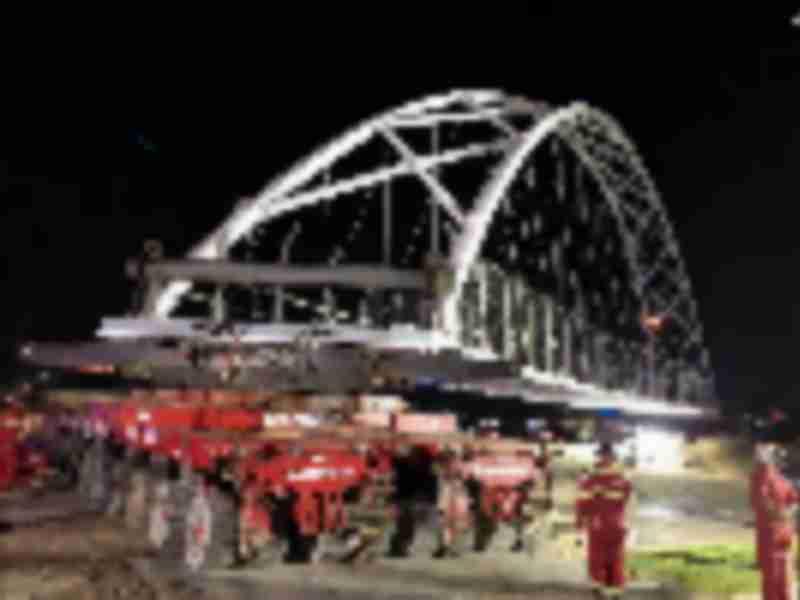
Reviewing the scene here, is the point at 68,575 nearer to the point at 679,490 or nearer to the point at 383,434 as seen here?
the point at 383,434

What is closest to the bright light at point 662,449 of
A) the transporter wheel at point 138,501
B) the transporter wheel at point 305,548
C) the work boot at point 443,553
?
the transporter wheel at point 138,501

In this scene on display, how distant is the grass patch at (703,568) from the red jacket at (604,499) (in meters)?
1.54

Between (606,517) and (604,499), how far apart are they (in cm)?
22

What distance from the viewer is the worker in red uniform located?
11.2 metres

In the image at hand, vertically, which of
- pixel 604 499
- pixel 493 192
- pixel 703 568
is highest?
pixel 493 192

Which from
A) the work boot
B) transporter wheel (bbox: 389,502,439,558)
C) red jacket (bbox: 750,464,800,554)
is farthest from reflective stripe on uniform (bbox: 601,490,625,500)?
the work boot

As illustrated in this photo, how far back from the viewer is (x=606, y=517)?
37.4 feet

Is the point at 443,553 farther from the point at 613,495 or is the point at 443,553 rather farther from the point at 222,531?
the point at 613,495

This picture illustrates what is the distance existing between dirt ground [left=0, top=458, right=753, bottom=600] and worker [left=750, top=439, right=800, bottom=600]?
1553 millimetres

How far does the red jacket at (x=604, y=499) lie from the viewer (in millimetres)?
11398

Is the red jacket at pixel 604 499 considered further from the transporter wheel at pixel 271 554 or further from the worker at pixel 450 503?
the transporter wheel at pixel 271 554

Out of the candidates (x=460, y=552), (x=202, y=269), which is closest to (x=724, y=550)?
(x=460, y=552)

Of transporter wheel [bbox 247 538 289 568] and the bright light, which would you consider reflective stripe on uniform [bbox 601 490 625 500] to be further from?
the bright light

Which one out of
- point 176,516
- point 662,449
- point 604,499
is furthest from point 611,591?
point 662,449
